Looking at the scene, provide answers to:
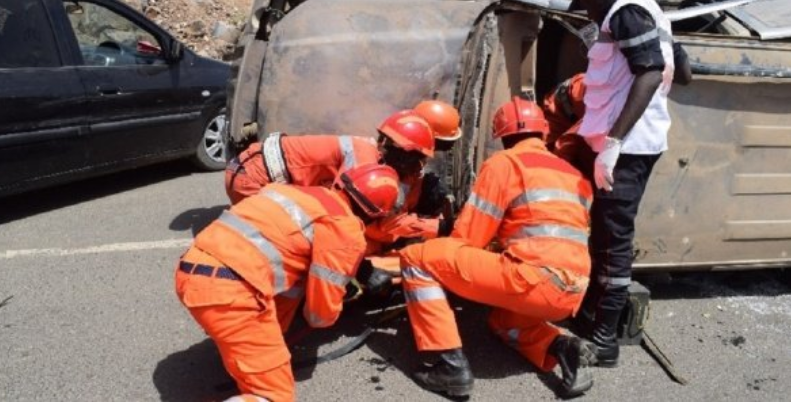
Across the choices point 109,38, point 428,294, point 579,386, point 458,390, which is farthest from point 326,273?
point 109,38

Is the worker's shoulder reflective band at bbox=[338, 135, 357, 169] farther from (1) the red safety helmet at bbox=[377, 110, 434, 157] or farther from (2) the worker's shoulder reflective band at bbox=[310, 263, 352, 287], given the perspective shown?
(2) the worker's shoulder reflective band at bbox=[310, 263, 352, 287]

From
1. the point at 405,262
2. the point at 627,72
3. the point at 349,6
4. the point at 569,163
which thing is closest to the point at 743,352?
the point at 569,163

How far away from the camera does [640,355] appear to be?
3486 millimetres

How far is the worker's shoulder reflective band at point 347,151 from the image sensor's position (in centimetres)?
359

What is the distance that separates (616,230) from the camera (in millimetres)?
3299

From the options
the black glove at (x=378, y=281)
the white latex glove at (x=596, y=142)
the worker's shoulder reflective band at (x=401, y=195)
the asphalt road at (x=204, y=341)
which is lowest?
the asphalt road at (x=204, y=341)

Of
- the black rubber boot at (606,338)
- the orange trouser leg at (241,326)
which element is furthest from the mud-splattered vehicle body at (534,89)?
the orange trouser leg at (241,326)

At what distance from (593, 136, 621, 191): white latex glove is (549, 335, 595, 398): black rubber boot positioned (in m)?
0.68

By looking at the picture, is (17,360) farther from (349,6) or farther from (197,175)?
(197,175)

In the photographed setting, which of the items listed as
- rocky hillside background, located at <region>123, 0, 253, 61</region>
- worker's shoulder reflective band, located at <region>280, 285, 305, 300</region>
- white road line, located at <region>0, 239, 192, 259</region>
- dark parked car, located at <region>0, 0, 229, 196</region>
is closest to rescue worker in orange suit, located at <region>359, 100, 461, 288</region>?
worker's shoulder reflective band, located at <region>280, 285, 305, 300</region>

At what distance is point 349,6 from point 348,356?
1990 millimetres

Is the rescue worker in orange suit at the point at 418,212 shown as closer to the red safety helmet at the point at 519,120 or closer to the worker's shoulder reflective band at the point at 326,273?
the red safety helmet at the point at 519,120

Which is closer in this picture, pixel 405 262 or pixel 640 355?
pixel 405 262

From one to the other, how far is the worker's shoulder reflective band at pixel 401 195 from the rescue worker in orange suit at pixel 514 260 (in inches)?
9.1
